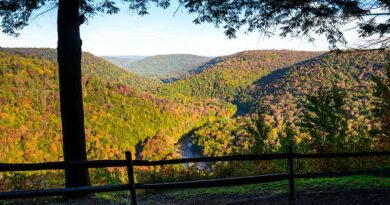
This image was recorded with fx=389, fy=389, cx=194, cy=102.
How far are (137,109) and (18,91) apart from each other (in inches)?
1555

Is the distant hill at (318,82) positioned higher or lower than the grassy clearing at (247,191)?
higher

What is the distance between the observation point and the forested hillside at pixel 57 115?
90312mm

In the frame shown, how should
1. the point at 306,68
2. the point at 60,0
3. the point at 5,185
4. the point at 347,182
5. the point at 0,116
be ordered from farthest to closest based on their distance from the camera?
1. the point at 306,68
2. the point at 0,116
3. the point at 5,185
4. the point at 347,182
5. the point at 60,0

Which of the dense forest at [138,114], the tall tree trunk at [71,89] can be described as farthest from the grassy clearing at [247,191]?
the dense forest at [138,114]

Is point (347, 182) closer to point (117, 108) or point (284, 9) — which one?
point (284, 9)

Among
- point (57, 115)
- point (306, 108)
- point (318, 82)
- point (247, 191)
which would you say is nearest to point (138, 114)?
point (57, 115)

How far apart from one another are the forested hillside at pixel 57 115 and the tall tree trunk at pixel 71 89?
71.4 metres

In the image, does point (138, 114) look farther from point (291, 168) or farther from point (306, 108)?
point (291, 168)

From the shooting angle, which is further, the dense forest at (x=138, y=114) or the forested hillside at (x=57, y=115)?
the forested hillside at (x=57, y=115)

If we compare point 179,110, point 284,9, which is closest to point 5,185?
point 284,9

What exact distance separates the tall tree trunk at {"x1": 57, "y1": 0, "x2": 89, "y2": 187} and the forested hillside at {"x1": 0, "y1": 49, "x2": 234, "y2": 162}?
71357 mm

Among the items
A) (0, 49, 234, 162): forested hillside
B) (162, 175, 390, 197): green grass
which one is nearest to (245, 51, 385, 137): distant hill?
(0, 49, 234, 162): forested hillside

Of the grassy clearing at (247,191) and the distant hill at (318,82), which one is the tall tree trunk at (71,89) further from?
the distant hill at (318,82)

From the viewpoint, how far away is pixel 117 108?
440ft
